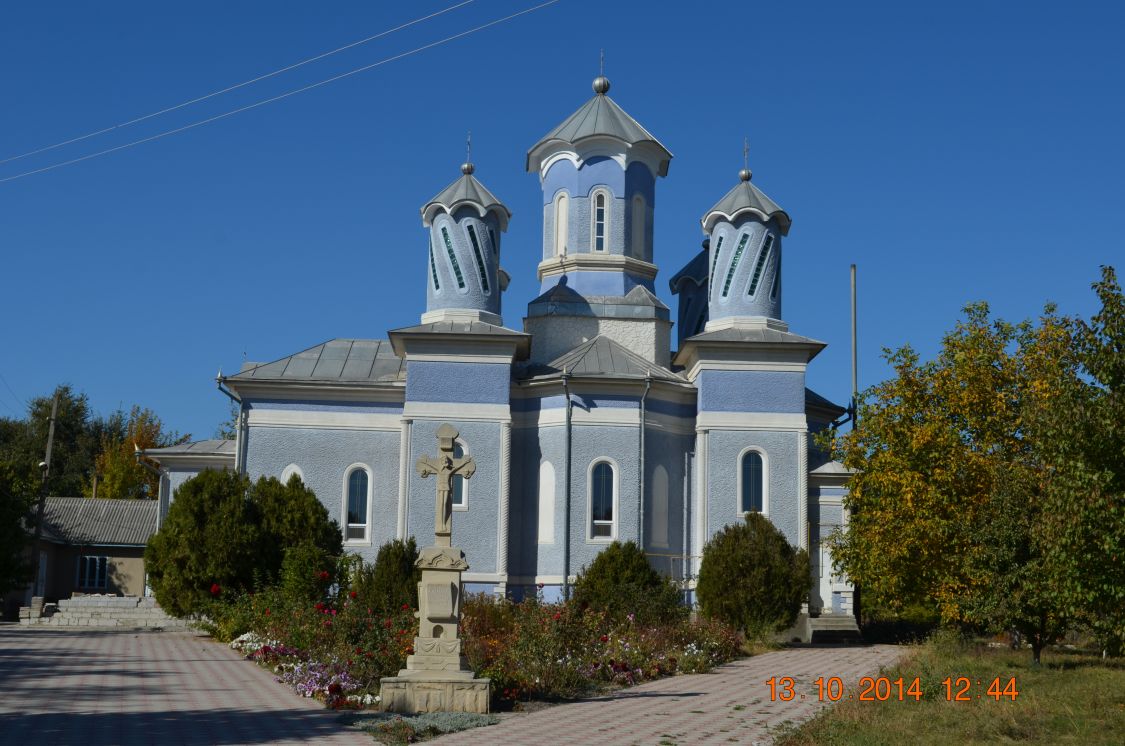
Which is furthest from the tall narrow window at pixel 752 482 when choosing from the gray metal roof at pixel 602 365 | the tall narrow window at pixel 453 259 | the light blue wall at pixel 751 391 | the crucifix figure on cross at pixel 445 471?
the crucifix figure on cross at pixel 445 471

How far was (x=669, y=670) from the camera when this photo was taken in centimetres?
1653

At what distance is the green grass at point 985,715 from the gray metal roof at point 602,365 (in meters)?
10.5

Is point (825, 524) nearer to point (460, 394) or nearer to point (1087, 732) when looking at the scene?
point (460, 394)

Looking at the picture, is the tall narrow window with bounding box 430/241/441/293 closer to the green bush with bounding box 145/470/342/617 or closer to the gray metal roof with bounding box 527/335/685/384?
the gray metal roof with bounding box 527/335/685/384

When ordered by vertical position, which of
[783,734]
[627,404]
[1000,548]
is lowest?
→ [783,734]

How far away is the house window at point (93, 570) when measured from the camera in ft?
133

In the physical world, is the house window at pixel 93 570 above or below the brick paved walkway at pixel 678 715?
above

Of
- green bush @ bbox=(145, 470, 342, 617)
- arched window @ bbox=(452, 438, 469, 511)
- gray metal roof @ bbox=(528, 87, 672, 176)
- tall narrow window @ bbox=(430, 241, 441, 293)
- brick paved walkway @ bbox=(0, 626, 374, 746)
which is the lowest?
brick paved walkway @ bbox=(0, 626, 374, 746)

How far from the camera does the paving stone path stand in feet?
35.6

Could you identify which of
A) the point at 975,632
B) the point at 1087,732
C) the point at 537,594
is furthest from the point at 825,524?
the point at 1087,732

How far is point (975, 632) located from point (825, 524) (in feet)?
15.1

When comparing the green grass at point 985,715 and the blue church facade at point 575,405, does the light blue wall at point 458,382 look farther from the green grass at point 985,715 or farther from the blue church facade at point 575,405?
the green grass at point 985,715

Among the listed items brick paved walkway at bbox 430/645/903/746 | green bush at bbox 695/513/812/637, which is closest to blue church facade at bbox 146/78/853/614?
green bush at bbox 695/513/812/637

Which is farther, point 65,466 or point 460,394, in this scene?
point 65,466
